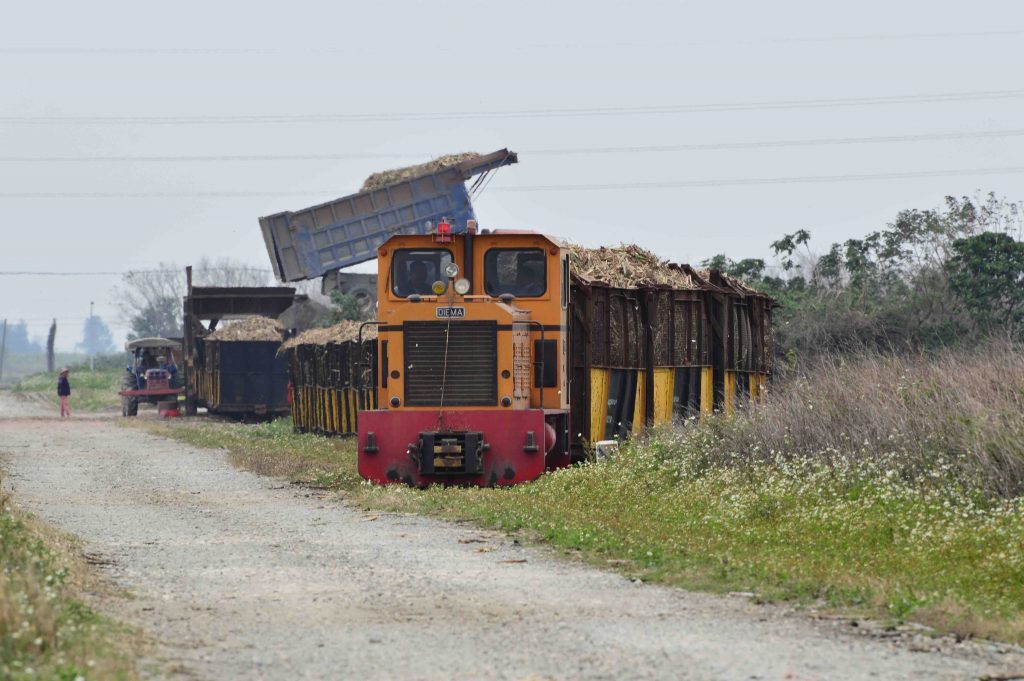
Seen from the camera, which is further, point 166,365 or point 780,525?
point 166,365

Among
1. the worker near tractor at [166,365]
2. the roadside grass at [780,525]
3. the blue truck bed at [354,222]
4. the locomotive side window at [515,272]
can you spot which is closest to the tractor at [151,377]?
the worker near tractor at [166,365]

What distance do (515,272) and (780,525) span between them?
6.54 m

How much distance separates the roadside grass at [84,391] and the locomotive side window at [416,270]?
41922 mm

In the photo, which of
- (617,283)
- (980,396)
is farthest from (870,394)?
(617,283)

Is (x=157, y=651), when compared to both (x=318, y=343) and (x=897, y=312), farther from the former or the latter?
(x=897, y=312)

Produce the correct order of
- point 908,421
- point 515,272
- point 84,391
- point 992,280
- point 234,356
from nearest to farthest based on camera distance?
point 908,421, point 515,272, point 992,280, point 234,356, point 84,391

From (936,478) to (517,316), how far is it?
20.4 ft

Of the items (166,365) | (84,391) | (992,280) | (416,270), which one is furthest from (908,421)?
(84,391)

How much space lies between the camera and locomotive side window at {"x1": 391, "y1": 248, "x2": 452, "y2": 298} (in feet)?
60.6

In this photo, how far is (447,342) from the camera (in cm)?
Answer: 1798

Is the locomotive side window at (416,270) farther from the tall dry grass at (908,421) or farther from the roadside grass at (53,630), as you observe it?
the roadside grass at (53,630)

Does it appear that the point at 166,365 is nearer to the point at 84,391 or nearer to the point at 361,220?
the point at 361,220

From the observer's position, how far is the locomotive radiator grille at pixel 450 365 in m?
17.9

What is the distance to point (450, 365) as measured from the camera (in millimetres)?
18016
